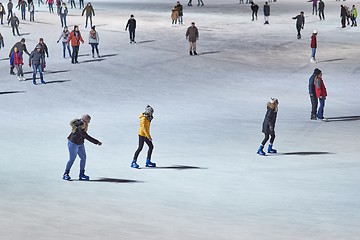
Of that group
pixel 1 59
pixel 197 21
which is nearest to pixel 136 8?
pixel 197 21

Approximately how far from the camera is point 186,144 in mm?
20344

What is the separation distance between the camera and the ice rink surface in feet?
43.7

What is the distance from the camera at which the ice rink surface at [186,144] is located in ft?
43.7

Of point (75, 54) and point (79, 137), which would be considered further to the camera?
point (75, 54)

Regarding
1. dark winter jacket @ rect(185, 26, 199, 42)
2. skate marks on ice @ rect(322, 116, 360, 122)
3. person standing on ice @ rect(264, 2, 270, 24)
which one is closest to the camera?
skate marks on ice @ rect(322, 116, 360, 122)

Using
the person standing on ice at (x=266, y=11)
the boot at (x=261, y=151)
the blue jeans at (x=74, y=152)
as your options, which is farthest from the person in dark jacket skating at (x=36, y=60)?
the person standing on ice at (x=266, y=11)

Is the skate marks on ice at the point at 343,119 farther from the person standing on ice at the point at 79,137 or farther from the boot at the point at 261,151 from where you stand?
the person standing on ice at the point at 79,137

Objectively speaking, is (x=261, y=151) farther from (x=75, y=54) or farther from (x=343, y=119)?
(x=75, y=54)

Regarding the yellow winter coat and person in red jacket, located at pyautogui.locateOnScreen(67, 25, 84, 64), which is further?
person in red jacket, located at pyautogui.locateOnScreen(67, 25, 84, 64)

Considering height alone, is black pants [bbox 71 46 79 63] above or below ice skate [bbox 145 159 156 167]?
below

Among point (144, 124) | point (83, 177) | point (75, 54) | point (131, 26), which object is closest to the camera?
point (83, 177)

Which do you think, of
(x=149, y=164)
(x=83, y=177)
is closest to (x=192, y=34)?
(x=149, y=164)

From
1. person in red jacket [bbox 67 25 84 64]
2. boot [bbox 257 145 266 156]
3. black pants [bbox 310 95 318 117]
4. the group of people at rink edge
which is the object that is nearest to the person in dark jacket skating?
the group of people at rink edge

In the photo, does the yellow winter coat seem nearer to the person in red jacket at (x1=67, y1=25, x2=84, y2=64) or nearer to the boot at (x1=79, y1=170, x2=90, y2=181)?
the boot at (x1=79, y1=170, x2=90, y2=181)
